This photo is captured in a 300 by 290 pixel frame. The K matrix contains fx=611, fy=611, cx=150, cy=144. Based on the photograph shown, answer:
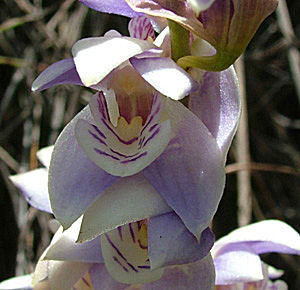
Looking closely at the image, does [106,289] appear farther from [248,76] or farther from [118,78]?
[248,76]

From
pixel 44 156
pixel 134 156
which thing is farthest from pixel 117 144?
pixel 44 156

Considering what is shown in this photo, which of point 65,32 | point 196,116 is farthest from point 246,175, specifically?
point 196,116

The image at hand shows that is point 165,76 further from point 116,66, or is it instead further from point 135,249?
point 135,249

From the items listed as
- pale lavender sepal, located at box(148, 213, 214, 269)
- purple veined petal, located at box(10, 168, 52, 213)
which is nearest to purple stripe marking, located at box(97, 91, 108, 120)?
pale lavender sepal, located at box(148, 213, 214, 269)

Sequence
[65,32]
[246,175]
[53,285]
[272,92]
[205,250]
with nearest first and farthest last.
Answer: [205,250] → [53,285] → [246,175] → [65,32] → [272,92]

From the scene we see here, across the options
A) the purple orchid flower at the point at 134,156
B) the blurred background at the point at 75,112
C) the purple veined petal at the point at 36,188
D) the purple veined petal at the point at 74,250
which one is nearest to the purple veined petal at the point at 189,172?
the purple orchid flower at the point at 134,156
